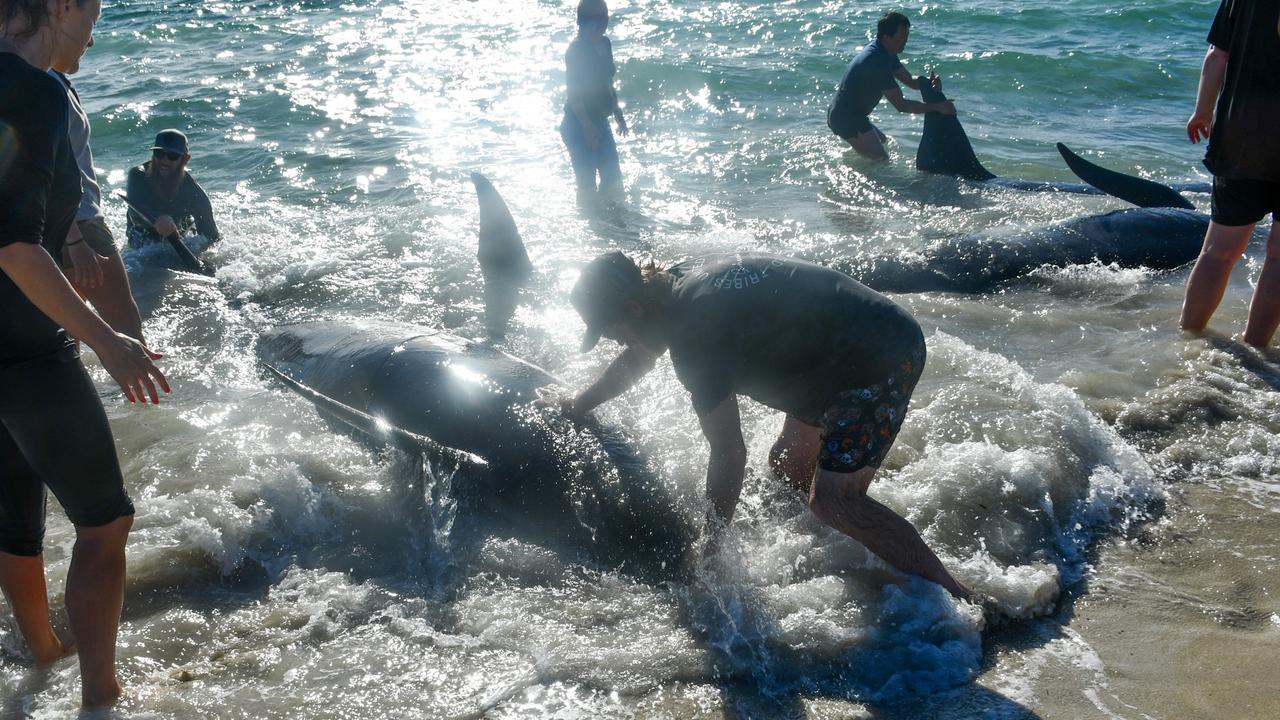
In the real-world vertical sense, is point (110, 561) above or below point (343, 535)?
above

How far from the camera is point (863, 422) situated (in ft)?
11.6

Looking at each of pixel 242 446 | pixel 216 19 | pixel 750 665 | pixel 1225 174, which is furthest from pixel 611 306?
pixel 216 19

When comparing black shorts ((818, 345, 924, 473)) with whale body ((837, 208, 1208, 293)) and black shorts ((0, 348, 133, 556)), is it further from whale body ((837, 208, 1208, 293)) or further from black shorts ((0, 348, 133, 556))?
whale body ((837, 208, 1208, 293))

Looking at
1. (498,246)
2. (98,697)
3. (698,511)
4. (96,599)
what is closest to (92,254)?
(96,599)

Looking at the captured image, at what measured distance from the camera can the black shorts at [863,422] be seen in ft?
11.6

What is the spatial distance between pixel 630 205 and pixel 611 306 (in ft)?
21.8

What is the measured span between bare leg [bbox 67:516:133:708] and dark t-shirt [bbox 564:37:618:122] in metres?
7.26

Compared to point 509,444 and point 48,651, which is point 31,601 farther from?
point 509,444

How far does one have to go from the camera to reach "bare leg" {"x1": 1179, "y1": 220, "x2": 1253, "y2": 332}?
5457 millimetres

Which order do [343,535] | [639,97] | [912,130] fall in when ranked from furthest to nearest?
A: 1. [639,97]
2. [912,130]
3. [343,535]

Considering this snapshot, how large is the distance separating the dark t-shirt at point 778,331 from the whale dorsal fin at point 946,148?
7.10 meters

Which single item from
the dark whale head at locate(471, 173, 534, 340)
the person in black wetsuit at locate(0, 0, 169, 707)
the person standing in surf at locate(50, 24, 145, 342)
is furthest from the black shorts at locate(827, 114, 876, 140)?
the person in black wetsuit at locate(0, 0, 169, 707)

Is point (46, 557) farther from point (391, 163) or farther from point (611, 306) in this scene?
point (391, 163)

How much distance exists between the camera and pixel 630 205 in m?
9.95
